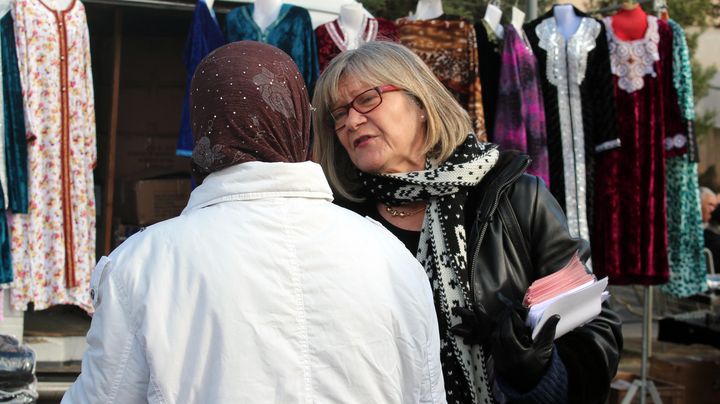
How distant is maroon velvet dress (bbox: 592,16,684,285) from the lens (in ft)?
16.0

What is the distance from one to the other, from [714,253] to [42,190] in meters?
5.59

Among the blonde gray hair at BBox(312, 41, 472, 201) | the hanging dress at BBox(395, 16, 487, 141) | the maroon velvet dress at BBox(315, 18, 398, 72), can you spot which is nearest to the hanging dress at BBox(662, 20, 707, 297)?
the hanging dress at BBox(395, 16, 487, 141)

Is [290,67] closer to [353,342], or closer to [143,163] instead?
[353,342]

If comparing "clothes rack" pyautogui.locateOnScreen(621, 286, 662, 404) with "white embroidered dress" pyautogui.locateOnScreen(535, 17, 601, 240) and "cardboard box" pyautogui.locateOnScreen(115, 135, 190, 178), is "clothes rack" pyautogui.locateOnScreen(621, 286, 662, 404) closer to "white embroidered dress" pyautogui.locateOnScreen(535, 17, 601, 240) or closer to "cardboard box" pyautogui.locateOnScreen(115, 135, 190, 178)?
"white embroidered dress" pyautogui.locateOnScreen(535, 17, 601, 240)

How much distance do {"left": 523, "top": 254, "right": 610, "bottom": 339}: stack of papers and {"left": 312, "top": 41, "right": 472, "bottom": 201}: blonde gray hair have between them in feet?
1.63

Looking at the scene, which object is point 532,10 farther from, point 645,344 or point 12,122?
point 12,122

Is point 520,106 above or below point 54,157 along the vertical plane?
above

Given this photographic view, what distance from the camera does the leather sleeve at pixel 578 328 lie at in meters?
2.01

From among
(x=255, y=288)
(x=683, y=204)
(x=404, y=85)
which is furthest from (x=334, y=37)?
(x=255, y=288)

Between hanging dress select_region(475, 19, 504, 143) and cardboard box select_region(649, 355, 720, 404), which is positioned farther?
cardboard box select_region(649, 355, 720, 404)

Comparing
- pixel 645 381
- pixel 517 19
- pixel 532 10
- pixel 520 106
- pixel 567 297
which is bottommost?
pixel 645 381

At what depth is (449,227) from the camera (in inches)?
86.0

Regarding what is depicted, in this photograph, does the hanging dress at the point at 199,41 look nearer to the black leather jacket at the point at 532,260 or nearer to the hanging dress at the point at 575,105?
the hanging dress at the point at 575,105

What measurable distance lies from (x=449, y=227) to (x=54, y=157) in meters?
2.92
